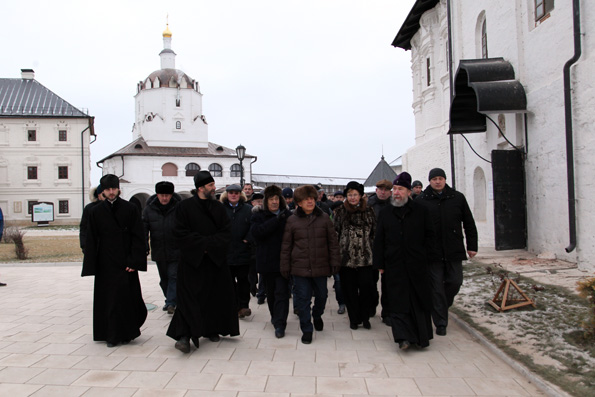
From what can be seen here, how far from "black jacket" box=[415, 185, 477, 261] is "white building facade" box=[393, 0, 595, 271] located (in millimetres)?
3911

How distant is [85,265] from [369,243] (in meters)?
3.54

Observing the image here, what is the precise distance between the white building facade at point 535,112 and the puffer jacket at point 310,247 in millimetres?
5466

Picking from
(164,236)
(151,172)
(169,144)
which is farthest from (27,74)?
(164,236)

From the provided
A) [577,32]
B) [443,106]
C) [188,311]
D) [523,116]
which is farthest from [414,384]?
[443,106]

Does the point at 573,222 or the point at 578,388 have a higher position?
the point at 573,222

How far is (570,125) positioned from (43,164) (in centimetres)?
5074

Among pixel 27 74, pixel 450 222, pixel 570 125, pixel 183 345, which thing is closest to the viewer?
pixel 183 345

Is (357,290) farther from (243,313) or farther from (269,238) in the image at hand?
(243,313)

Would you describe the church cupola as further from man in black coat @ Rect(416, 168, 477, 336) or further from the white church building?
man in black coat @ Rect(416, 168, 477, 336)

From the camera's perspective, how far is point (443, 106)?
21047 millimetres

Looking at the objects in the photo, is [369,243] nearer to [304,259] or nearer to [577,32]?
[304,259]

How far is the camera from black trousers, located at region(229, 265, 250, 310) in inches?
282

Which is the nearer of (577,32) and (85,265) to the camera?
(85,265)

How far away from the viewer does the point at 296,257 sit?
5.94 metres
